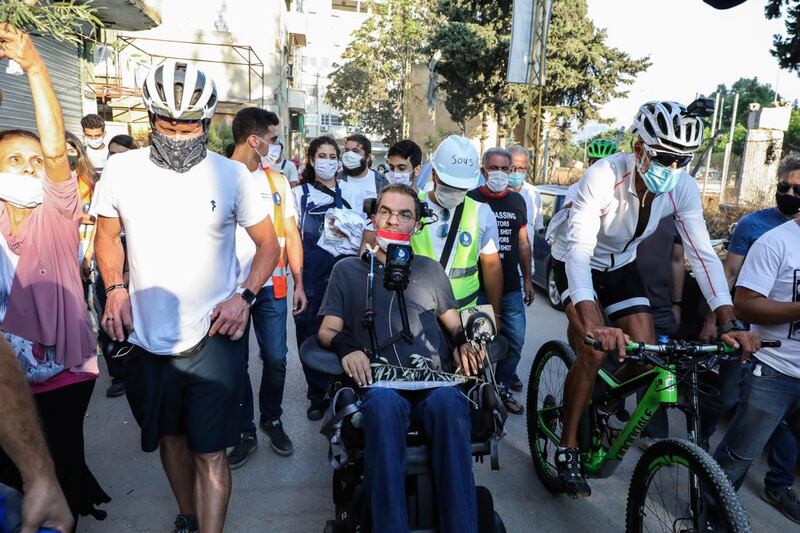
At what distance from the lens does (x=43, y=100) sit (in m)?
2.46

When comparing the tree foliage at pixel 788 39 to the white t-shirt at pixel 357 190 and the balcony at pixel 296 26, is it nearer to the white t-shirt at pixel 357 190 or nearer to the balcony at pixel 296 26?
the white t-shirt at pixel 357 190

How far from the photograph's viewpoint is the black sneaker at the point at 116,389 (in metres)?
5.00

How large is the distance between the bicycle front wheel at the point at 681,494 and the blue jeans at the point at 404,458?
846mm

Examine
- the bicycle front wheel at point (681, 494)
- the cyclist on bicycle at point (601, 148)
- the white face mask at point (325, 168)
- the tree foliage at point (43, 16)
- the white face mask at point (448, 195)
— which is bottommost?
the bicycle front wheel at point (681, 494)

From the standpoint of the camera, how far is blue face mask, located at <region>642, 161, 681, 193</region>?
3.07 m

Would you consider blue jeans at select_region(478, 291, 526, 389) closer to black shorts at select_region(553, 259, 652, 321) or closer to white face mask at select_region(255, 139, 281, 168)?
black shorts at select_region(553, 259, 652, 321)

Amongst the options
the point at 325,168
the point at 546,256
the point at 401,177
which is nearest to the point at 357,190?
the point at 325,168

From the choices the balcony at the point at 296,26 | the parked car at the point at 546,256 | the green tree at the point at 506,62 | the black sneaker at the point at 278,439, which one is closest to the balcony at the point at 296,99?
the balcony at the point at 296,26

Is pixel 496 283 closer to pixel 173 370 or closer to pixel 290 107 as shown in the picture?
pixel 173 370

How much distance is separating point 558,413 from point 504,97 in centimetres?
2299

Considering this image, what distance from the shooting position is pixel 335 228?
446cm

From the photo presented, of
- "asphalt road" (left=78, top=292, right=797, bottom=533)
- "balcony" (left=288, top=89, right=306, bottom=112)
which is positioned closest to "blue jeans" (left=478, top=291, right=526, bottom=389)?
"asphalt road" (left=78, top=292, right=797, bottom=533)

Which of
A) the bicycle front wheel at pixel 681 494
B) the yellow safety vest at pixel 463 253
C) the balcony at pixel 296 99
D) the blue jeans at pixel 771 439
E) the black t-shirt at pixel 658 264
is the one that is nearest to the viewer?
the bicycle front wheel at pixel 681 494

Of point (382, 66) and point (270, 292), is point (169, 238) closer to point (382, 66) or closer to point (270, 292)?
point (270, 292)
